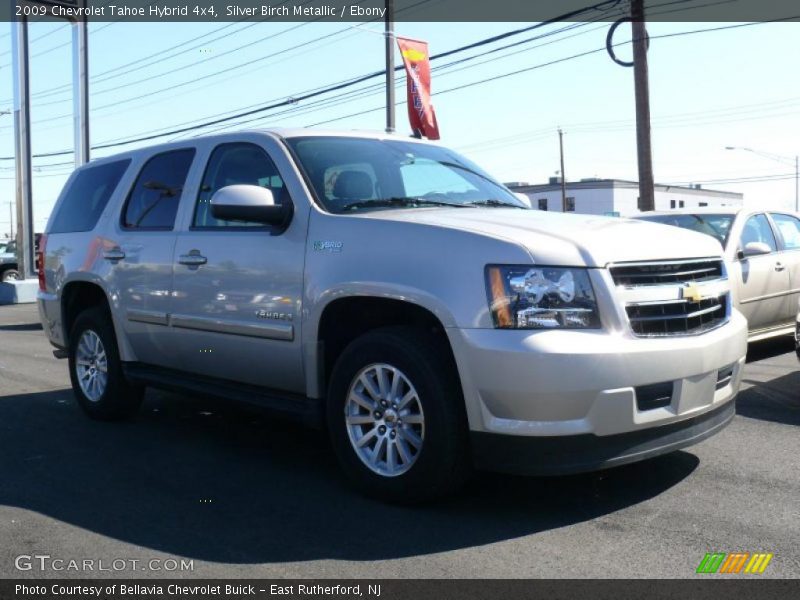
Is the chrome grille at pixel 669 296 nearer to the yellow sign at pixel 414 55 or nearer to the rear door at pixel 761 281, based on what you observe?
the rear door at pixel 761 281

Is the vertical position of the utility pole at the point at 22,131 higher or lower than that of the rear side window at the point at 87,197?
higher

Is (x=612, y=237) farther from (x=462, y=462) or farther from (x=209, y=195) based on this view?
(x=209, y=195)

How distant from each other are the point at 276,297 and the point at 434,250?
1158 millimetres

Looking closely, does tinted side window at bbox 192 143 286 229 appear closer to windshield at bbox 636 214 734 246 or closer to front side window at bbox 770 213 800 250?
windshield at bbox 636 214 734 246

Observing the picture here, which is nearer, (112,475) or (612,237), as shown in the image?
(612,237)

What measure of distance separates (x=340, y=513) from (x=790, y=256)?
6.36m

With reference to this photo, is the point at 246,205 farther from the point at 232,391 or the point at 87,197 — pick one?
the point at 87,197

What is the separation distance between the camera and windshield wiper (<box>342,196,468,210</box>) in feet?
16.5

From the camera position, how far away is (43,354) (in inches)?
458

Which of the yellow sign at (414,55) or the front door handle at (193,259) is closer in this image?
the front door handle at (193,259)

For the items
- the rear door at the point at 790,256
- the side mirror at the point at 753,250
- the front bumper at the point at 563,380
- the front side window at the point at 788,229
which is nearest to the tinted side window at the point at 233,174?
the front bumper at the point at 563,380

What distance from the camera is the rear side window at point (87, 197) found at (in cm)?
685

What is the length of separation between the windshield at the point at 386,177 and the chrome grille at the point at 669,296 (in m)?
1.39

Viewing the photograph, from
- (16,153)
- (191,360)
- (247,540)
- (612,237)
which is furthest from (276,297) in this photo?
(16,153)
